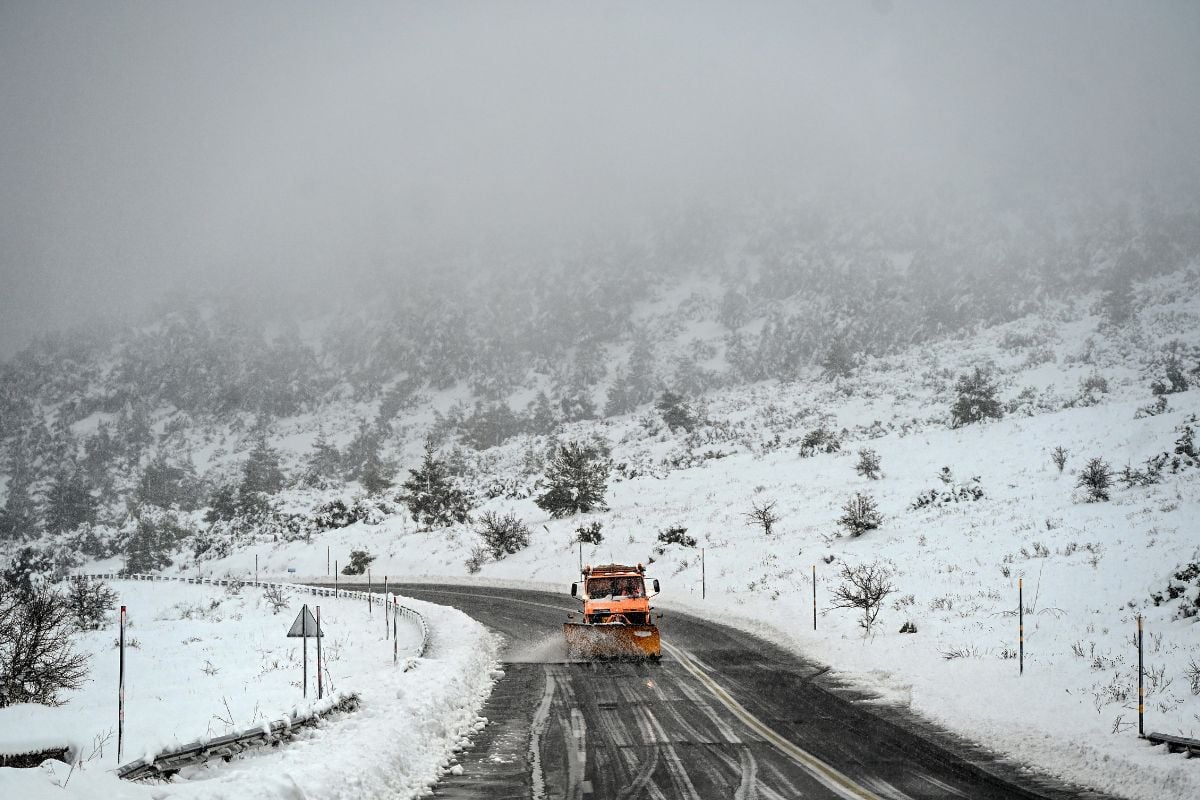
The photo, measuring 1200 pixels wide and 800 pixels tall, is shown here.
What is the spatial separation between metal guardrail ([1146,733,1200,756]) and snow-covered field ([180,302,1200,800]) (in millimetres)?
171

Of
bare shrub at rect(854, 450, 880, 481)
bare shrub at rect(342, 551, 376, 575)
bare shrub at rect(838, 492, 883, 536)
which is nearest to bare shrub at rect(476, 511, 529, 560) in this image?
bare shrub at rect(342, 551, 376, 575)

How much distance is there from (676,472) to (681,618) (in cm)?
Result: 2633

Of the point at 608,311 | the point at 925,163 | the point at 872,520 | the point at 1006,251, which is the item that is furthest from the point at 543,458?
the point at 925,163

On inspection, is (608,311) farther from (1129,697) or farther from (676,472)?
(1129,697)

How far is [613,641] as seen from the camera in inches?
666

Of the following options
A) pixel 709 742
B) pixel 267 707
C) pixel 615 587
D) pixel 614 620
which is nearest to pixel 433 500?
pixel 615 587

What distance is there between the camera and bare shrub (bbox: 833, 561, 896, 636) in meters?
18.1

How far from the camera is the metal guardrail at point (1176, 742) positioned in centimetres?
861

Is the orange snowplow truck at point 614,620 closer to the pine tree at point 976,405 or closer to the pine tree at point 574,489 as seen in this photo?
the pine tree at point 574,489

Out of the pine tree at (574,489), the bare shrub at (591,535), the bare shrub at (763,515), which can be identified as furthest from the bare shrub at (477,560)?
the bare shrub at (763,515)

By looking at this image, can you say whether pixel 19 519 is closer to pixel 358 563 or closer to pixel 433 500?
pixel 358 563

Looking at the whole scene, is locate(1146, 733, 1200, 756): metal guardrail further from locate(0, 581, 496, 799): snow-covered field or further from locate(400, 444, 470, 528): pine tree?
locate(400, 444, 470, 528): pine tree

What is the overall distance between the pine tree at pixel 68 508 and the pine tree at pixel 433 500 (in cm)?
5012

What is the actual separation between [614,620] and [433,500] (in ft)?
118
